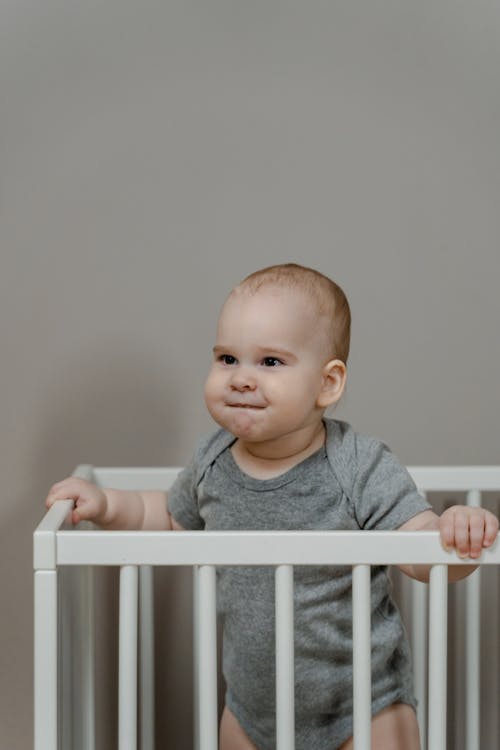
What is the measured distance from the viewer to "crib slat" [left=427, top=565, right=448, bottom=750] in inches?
37.5

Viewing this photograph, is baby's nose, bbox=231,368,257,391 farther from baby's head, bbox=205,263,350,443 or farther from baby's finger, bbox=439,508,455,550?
baby's finger, bbox=439,508,455,550

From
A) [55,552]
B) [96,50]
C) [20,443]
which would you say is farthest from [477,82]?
[55,552]

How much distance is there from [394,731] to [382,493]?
0.27m

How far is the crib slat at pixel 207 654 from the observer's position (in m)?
0.94

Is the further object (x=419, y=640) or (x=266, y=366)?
(x=419, y=640)

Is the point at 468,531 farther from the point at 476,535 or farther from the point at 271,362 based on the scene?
the point at 271,362

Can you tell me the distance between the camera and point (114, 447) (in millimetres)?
1525

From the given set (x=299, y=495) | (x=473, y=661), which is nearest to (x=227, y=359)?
(x=299, y=495)

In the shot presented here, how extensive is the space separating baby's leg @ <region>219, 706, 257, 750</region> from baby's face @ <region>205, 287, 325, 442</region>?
0.37 meters

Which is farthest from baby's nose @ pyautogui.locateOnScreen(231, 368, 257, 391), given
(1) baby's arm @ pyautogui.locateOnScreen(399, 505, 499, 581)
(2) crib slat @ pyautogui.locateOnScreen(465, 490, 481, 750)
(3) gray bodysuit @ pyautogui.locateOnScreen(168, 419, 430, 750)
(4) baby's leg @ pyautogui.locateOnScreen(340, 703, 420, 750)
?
(2) crib slat @ pyautogui.locateOnScreen(465, 490, 481, 750)

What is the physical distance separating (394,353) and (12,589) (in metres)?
0.65

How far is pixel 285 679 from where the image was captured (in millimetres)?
940

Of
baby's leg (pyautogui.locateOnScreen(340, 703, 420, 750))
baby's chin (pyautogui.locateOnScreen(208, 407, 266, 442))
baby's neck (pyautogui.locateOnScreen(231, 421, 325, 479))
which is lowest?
baby's leg (pyautogui.locateOnScreen(340, 703, 420, 750))

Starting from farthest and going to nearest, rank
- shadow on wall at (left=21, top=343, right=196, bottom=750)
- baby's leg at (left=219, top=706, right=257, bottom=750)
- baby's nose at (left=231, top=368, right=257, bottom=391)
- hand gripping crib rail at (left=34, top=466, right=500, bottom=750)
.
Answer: shadow on wall at (left=21, top=343, right=196, bottom=750) → baby's leg at (left=219, top=706, right=257, bottom=750) → baby's nose at (left=231, top=368, right=257, bottom=391) → hand gripping crib rail at (left=34, top=466, right=500, bottom=750)
